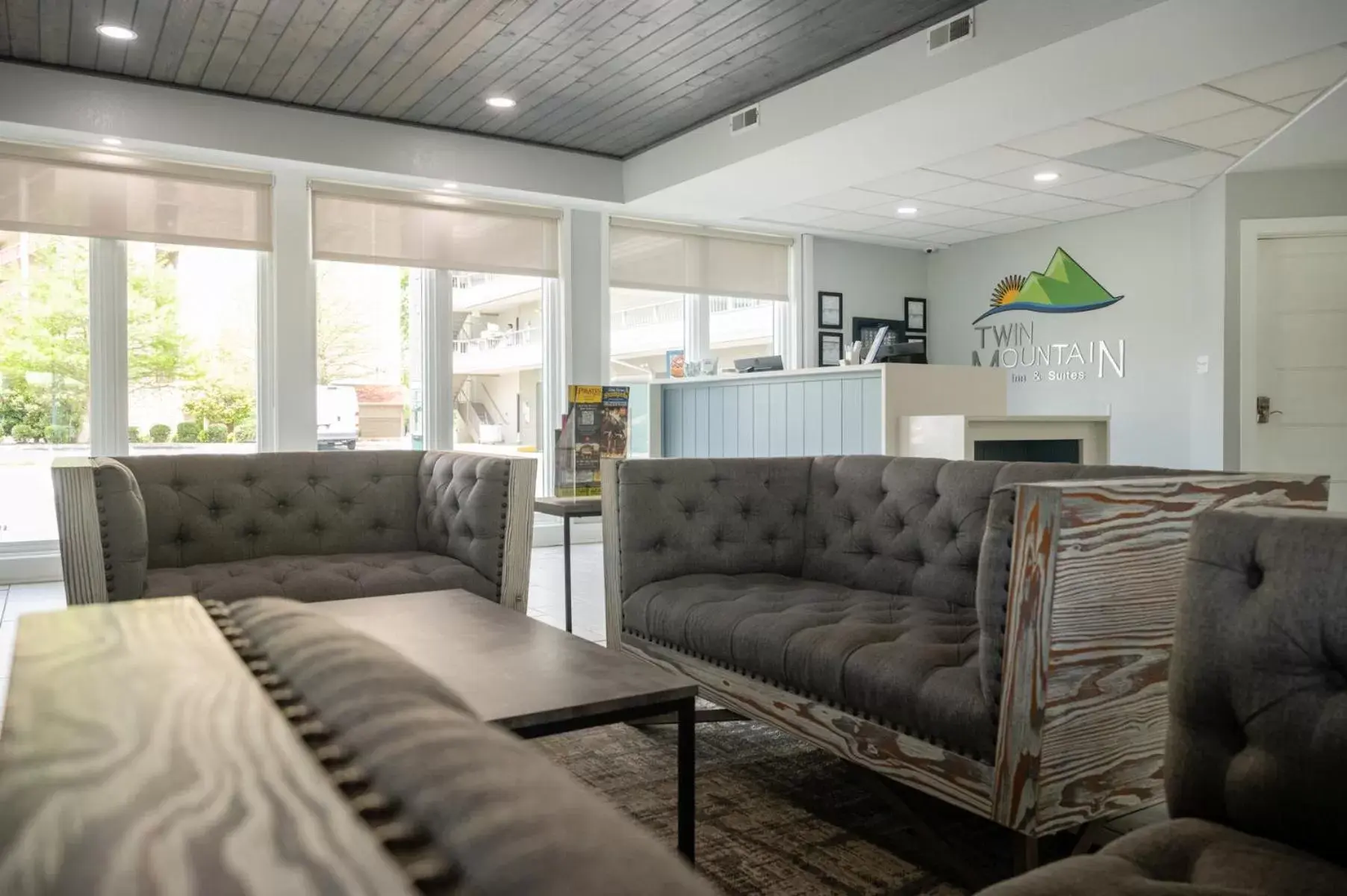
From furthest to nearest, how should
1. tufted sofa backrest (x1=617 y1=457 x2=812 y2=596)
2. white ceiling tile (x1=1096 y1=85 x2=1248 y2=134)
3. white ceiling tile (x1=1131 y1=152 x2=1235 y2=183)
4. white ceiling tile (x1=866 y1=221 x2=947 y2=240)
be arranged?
white ceiling tile (x1=866 y1=221 x2=947 y2=240) < white ceiling tile (x1=1131 y1=152 x2=1235 y2=183) < white ceiling tile (x1=1096 y1=85 x2=1248 y2=134) < tufted sofa backrest (x1=617 y1=457 x2=812 y2=596)

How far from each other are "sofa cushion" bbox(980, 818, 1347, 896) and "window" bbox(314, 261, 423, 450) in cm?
649

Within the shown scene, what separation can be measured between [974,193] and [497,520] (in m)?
5.35

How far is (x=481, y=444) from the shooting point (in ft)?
25.4

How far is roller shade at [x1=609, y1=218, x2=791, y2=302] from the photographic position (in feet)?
26.4

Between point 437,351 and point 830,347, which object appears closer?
point 437,351

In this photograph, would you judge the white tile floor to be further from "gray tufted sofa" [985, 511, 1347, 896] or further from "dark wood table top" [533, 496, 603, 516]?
"gray tufted sofa" [985, 511, 1347, 896]

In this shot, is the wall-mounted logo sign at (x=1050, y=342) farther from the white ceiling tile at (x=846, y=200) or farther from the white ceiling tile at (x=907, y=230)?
the white ceiling tile at (x=846, y=200)

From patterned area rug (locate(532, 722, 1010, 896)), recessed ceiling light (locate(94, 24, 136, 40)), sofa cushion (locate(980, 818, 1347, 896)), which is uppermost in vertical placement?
recessed ceiling light (locate(94, 24, 136, 40))

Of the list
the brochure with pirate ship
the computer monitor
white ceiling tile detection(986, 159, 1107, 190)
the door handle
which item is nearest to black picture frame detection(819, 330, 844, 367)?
the computer monitor

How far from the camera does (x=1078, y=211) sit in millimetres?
8016

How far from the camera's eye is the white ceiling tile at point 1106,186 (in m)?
6.96

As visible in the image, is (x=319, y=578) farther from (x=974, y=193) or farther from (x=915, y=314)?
(x=915, y=314)

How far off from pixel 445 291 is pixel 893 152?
3476 millimetres

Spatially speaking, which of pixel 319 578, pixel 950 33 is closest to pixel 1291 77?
pixel 950 33
